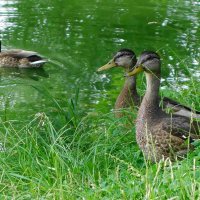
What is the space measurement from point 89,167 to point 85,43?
22.3 ft

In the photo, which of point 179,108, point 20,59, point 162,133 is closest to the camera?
point 162,133

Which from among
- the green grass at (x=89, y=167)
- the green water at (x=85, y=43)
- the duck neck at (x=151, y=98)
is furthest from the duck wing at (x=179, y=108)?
the green water at (x=85, y=43)

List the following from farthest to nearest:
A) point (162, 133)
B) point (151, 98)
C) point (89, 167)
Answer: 1. point (151, 98)
2. point (162, 133)
3. point (89, 167)

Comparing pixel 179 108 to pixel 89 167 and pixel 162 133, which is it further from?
pixel 89 167

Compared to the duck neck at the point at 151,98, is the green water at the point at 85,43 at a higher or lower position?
lower

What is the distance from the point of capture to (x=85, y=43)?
12.1 meters

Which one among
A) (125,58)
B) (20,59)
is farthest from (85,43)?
(125,58)

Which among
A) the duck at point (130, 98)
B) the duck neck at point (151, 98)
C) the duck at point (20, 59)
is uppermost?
the duck neck at point (151, 98)

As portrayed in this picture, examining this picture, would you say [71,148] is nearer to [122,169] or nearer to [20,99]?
[122,169]

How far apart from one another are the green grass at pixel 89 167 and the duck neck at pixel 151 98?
381 mm

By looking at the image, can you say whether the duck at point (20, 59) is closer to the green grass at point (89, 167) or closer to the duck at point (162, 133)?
the green grass at point (89, 167)

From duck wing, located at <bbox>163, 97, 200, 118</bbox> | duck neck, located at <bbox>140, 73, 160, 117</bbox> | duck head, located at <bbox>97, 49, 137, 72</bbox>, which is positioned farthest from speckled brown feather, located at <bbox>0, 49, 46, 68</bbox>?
duck neck, located at <bbox>140, 73, 160, 117</bbox>

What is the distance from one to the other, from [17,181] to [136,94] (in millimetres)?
3130

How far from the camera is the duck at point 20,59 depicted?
11227 millimetres
